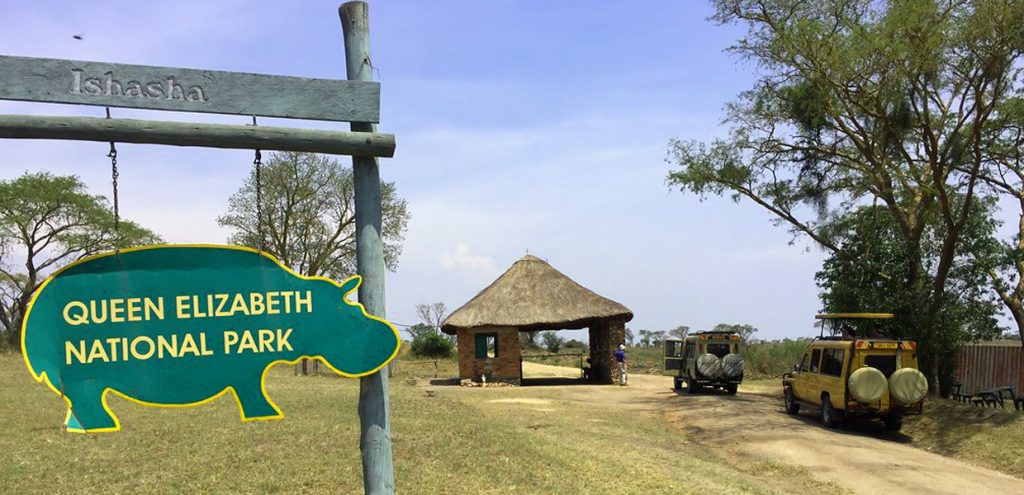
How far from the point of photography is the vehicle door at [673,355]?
2806 centimetres

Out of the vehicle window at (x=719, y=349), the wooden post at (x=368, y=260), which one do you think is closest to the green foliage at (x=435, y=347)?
the vehicle window at (x=719, y=349)

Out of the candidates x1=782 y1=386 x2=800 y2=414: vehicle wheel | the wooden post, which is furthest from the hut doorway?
the wooden post

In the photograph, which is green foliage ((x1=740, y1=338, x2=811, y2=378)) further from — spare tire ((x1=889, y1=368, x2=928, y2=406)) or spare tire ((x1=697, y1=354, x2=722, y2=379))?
spare tire ((x1=889, y1=368, x2=928, y2=406))

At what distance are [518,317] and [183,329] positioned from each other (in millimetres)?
25600

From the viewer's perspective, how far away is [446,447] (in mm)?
11461

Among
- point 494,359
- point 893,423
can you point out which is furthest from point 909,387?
point 494,359

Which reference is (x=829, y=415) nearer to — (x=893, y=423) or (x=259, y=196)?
(x=893, y=423)

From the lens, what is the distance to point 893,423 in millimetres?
18859

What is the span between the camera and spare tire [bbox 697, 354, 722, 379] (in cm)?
2577

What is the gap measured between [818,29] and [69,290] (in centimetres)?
1926

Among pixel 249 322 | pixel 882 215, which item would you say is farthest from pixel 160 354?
pixel 882 215

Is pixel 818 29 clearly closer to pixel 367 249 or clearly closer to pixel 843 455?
pixel 843 455

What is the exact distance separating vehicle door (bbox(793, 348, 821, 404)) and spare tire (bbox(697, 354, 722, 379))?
4529 millimetres

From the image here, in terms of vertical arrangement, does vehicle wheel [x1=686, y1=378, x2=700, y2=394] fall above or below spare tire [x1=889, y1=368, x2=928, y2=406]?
below
